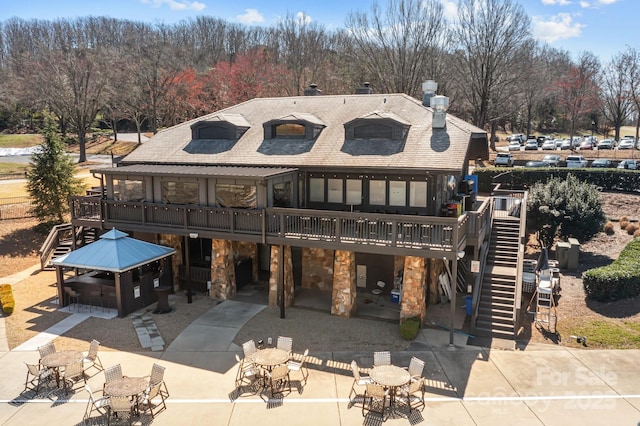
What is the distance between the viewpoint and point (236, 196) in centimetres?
1855

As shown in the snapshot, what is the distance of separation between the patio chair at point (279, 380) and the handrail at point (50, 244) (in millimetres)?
16653

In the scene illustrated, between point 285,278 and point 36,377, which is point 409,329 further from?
point 36,377

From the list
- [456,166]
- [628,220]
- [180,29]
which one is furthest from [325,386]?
[180,29]

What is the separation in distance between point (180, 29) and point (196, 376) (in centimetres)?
8561

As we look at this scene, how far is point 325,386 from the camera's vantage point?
12922 mm

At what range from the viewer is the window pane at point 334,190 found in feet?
62.7

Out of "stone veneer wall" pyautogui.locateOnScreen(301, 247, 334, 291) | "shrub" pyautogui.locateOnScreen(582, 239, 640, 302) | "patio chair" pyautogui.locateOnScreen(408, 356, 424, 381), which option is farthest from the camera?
"stone veneer wall" pyautogui.locateOnScreen(301, 247, 334, 291)

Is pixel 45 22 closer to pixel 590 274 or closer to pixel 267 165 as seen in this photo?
pixel 267 165

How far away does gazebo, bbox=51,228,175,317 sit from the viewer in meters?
17.5

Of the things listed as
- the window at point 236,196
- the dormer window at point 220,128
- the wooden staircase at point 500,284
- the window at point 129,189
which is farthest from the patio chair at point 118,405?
the dormer window at point 220,128

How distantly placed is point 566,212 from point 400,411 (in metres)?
18.0

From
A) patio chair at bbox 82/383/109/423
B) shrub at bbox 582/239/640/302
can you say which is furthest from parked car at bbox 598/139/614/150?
patio chair at bbox 82/383/109/423

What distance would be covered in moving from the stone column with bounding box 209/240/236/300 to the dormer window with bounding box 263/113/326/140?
5352mm

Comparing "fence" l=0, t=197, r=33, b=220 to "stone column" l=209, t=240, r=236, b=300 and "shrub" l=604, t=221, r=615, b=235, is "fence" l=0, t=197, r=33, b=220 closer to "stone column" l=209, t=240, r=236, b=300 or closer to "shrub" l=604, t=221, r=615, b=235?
"stone column" l=209, t=240, r=236, b=300
